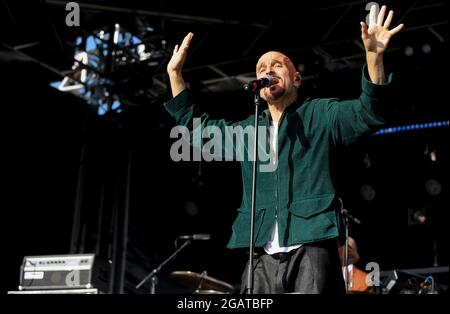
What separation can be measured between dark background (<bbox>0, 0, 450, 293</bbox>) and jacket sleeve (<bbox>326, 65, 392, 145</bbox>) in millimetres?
5060

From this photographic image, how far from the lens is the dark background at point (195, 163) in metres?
8.38

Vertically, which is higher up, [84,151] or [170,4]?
[170,4]

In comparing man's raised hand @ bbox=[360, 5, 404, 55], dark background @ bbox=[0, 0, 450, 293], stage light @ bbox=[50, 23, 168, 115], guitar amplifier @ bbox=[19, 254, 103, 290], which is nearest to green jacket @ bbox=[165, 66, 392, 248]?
man's raised hand @ bbox=[360, 5, 404, 55]

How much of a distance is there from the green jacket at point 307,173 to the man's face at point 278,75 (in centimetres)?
8

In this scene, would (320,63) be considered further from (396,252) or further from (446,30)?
(396,252)

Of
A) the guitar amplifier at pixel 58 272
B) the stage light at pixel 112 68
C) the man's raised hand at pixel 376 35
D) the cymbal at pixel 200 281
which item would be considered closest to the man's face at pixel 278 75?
the man's raised hand at pixel 376 35

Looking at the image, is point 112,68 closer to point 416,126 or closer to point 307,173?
point 416,126

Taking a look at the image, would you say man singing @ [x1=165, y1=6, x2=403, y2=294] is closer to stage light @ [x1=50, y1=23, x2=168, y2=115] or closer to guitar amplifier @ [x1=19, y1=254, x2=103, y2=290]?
guitar amplifier @ [x1=19, y1=254, x2=103, y2=290]

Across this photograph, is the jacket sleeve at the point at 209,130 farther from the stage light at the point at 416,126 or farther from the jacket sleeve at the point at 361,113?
the stage light at the point at 416,126

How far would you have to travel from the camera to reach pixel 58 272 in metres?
6.75

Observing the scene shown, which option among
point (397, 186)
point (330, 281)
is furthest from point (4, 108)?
point (330, 281)

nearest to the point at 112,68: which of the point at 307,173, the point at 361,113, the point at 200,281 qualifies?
the point at 200,281

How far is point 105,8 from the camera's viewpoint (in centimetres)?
876

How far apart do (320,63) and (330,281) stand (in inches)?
250
